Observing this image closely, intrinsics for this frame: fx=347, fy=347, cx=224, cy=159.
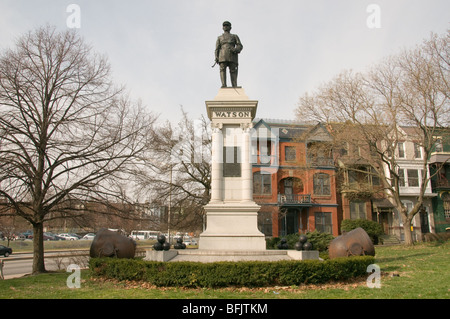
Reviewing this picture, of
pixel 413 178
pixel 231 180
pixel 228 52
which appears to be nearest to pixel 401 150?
pixel 413 178

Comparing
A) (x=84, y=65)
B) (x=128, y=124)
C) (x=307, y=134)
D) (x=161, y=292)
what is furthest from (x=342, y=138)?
(x=161, y=292)

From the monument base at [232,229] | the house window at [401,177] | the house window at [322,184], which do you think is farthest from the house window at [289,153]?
the monument base at [232,229]

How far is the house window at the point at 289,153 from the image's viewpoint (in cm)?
3969

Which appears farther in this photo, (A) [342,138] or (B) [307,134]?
(B) [307,134]

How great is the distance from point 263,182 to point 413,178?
19136 millimetres

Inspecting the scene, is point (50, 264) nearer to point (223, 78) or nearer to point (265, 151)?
point (223, 78)

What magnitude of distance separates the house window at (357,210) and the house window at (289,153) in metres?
8.74

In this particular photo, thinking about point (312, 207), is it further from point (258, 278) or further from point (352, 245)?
point (258, 278)

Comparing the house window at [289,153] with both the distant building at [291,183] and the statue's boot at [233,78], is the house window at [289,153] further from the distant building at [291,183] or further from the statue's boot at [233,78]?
the statue's boot at [233,78]

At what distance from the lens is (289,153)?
130ft
